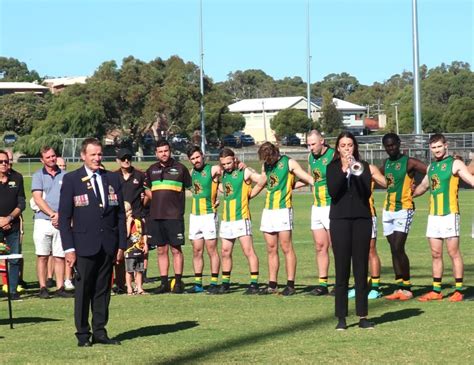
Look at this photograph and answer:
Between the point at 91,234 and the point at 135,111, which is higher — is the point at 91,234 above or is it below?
below

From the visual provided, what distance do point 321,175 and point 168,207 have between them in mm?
2591

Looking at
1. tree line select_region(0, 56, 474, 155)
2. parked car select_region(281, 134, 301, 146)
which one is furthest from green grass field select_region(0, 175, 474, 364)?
parked car select_region(281, 134, 301, 146)

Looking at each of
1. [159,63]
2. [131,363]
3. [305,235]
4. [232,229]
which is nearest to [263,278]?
[232,229]

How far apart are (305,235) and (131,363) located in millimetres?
17354

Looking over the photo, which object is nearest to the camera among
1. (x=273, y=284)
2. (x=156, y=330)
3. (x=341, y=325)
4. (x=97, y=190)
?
(x=97, y=190)

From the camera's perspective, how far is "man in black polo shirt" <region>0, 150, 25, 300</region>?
15273mm

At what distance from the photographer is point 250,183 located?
49.8 feet

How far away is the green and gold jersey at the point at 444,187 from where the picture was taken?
13445mm

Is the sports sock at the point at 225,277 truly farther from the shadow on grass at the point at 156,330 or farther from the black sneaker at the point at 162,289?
the shadow on grass at the point at 156,330

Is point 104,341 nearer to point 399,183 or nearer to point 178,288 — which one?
point 178,288

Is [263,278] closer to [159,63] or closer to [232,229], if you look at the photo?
[232,229]

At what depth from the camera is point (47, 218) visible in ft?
51.2

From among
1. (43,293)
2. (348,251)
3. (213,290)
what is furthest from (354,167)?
(43,293)

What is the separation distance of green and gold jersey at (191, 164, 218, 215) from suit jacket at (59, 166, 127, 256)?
193 inches
